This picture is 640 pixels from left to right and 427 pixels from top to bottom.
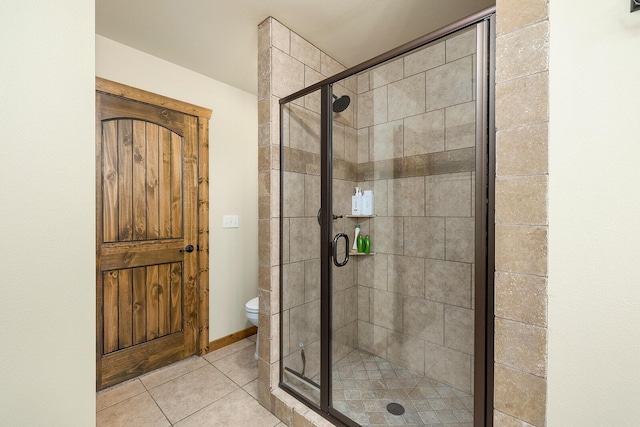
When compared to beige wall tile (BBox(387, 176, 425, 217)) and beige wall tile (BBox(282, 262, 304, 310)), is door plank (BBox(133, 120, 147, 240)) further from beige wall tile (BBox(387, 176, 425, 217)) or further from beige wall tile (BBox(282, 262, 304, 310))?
beige wall tile (BBox(387, 176, 425, 217))

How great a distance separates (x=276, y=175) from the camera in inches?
67.8

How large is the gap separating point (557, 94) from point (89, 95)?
1.63 metres

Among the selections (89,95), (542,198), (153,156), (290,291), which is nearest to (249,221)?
(153,156)

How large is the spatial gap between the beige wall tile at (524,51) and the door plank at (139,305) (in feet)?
8.30

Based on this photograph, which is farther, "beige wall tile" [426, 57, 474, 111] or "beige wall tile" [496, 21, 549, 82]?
"beige wall tile" [426, 57, 474, 111]

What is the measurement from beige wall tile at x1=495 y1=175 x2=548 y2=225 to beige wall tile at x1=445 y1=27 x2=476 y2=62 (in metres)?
0.56

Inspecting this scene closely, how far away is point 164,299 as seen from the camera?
2.19 meters

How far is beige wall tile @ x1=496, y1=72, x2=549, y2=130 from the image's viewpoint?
0.84 metres

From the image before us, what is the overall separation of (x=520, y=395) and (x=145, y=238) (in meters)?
2.43

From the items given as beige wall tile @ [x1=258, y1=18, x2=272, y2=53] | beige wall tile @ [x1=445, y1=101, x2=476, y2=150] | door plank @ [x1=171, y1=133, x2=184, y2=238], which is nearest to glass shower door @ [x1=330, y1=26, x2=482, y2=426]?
beige wall tile @ [x1=445, y1=101, x2=476, y2=150]

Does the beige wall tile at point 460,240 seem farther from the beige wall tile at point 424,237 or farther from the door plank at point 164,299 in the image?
the door plank at point 164,299

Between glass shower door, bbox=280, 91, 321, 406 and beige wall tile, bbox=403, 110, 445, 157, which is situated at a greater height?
beige wall tile, bbox=403, 110, 445, 157

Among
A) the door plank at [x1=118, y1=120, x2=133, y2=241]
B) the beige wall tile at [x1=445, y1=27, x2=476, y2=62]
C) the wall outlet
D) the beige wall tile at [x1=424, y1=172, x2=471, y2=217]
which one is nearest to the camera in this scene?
the beige wall tile at [x1=445, y1=27, x2=476, y2=62]

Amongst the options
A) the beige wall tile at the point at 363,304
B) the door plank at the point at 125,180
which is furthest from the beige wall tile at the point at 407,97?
the door plank at the point at 125,180
